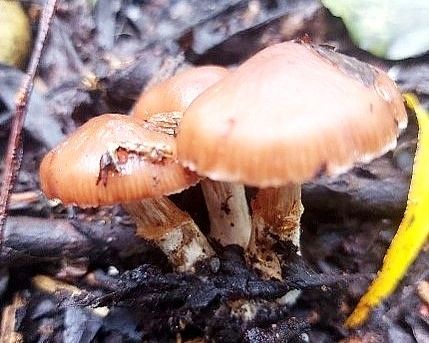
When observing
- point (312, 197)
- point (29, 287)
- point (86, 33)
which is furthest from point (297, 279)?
point (86, 33)

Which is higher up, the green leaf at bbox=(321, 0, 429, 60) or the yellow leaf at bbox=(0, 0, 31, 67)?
the yellow leaf at bbox=(0, 0, 31, 67)

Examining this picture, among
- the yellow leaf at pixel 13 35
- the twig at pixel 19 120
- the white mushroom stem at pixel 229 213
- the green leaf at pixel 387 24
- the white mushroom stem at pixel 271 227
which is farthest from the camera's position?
the yellow leaf at pixel 13 35

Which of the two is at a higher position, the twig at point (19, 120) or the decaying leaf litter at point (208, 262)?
the twig at point (19, 120)

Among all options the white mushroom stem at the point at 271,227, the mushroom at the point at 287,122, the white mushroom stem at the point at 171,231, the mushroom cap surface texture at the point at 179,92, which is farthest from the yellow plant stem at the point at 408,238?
the mushroom cap surface texture at the point at 179,92

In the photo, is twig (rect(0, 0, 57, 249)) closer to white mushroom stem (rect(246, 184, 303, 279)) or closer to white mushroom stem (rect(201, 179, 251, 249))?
white mushroom stem (rect(201, 179, 251, 249))

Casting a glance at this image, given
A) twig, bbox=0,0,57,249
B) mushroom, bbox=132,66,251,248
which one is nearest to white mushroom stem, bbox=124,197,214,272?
mushroom, bbox=132,66,251,248

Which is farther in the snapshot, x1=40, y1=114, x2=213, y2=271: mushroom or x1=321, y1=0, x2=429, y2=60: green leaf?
x1=321, y1=0, x2=429, y2=60: green leaf

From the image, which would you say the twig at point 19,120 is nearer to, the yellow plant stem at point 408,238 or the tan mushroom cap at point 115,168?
the tan mushroom cap at point 115,168
